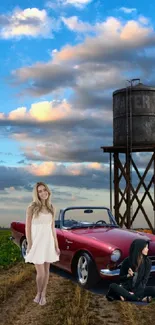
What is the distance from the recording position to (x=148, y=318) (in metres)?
8.56

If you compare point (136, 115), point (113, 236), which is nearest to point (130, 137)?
point (136, 115)

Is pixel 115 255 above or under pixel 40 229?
under

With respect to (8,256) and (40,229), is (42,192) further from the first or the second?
(8,256)

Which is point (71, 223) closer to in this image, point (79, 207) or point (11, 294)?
point (79, 207)

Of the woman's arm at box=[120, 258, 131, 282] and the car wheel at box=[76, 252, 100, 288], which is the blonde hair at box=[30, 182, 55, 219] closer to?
the woman's arm at box=[120, 258, 131, 282]

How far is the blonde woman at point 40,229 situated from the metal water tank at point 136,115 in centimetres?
1777

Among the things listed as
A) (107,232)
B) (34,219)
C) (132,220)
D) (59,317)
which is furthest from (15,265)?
(132,220)

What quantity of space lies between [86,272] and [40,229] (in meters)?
2.76

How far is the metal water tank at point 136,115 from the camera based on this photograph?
24844 millimetres

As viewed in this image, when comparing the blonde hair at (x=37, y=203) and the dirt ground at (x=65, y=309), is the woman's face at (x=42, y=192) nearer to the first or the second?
the blonde hair at (x=37, y=203)

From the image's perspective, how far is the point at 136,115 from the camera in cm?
2484

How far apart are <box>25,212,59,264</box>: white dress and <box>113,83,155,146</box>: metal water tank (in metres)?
17.8

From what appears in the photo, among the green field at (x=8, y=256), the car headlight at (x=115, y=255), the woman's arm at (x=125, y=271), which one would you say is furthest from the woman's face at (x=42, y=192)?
the green field at (x=8, y=256)

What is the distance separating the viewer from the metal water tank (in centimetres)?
2484
